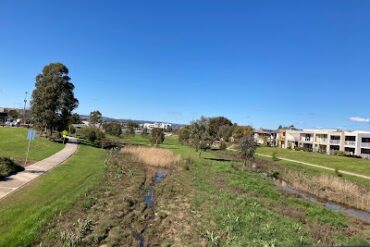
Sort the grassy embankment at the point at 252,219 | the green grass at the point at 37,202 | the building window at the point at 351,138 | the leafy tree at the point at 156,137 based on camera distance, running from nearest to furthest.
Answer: the green grass at the point at 37,202 < the grassy embankment at the point at 252,219 < the leafy tree at the point at 156,137 < the building window at the point at 351,138

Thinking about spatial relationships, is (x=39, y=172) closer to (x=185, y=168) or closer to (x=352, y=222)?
(x=185, y=168)

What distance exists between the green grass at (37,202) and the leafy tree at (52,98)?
28.0m

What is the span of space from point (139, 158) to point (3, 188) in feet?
82.3

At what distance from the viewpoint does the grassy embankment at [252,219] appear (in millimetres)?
13359

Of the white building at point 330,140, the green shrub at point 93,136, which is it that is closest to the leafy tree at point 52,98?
the green shrub at point 93,136

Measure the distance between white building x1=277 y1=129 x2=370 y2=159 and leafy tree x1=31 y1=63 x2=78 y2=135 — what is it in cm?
6231

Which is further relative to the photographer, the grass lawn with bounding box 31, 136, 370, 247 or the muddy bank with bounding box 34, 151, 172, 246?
the grass lawn with bounding box 31, 136, 370, 247

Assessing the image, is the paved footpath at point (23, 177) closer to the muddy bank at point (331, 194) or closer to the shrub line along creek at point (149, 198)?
the shrub line along creek at point (149, 198)

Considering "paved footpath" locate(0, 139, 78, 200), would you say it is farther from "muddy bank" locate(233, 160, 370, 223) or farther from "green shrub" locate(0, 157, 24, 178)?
"muddy bank" locate(233, 160, 370, 223)

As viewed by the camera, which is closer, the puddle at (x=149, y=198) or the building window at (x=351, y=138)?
the puddle at (x=149, y=198)

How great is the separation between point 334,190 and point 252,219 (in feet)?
56.7

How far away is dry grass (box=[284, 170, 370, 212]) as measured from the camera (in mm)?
25633

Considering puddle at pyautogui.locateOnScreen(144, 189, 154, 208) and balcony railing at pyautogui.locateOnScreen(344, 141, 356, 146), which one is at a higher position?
balcony railing at pyautogui.locateOnScreen(344, 141, 356, 146)

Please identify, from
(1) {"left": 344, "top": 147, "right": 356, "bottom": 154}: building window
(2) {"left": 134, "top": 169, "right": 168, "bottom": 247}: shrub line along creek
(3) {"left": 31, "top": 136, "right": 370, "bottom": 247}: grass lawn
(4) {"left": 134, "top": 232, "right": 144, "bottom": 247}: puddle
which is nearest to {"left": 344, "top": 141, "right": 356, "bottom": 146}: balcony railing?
(1) {"left": 344, "top": 147, "right": 356, "bottom": 154}: building window
